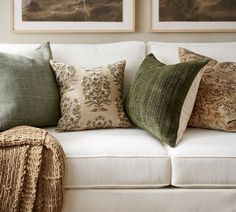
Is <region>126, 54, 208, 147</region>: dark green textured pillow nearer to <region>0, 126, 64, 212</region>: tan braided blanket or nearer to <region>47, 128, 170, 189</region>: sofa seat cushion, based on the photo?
<region>47, 128, 170, 189</region>: sofa seat cushion

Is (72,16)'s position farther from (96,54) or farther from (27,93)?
(27,93)

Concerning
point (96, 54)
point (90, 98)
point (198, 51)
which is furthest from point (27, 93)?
point (198, 51)

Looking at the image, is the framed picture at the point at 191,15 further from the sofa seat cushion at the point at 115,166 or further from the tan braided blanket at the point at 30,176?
the tan braided blanket at the point at 30,176

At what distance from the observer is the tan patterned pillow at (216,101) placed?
6.55ft

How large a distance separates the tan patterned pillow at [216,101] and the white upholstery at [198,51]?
227mm

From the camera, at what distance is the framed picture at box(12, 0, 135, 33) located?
2.58 m

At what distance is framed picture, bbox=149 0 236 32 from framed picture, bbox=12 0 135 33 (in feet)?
0.57

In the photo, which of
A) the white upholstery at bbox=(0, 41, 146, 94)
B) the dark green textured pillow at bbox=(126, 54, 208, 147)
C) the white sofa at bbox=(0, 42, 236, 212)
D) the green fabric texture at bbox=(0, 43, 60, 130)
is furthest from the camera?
the white upholstery at bbox=(0, 41, 146, 94)

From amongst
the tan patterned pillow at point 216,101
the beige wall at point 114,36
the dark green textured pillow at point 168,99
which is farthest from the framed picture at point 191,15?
the dark green textured pillow at point 168,99

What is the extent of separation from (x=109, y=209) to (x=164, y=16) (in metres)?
1.46

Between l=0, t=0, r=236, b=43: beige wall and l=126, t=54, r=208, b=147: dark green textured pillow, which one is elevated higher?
l=0, t=0, r=236, b=43: beige wall

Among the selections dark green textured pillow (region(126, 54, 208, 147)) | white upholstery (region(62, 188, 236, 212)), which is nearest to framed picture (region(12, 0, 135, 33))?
dark green textured pillow (region(126, 54, 208, 147))

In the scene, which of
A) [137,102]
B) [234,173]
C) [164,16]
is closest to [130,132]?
[137,102]

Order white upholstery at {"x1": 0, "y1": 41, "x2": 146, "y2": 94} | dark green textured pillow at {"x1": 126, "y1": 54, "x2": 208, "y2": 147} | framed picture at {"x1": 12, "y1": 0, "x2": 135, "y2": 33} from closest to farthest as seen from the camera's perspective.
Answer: dark green textured pillow at {"x1": 126, "y1": 54, "x2": 208, "y2": 147}, white upholstery at {"x1": 0, "y1": 41, "x2": 146, "y2": 94}, framed picture at {"x1": 12, "y1": 0, "x2": 135, "y2": 33}
